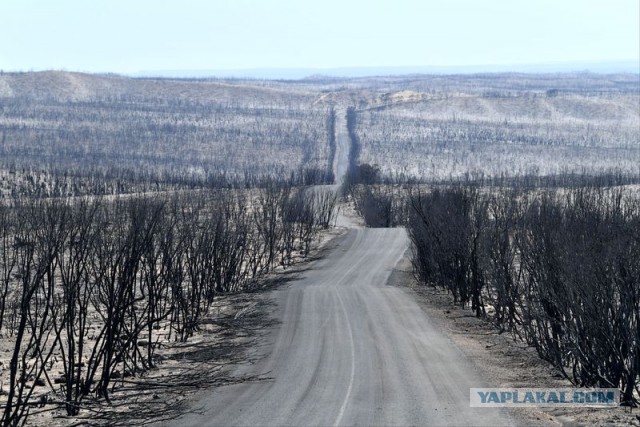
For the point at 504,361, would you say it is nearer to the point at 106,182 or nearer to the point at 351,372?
the point at 351,372

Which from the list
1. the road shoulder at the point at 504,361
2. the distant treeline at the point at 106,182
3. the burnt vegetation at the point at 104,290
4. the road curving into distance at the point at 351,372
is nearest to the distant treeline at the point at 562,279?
the road shoulder at the point at 504,361

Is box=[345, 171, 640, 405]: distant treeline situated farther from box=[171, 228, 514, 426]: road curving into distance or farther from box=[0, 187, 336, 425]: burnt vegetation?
box=[0, 187, 336, 425]: burnt vegetation

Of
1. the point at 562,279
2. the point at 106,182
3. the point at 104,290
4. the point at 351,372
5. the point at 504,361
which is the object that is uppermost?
the point at 562,279

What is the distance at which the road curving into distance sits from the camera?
1986 cm

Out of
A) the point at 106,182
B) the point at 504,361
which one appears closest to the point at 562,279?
the point at 504,361

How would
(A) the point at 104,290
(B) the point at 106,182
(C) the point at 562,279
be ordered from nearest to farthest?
1. (C) the point at 562,279
2. (A) the point at 104,290
3. (B) the point at 106,182

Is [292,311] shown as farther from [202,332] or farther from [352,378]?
[352,378]

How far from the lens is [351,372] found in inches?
980

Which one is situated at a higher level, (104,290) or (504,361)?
(104,290)

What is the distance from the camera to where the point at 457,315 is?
127 feet

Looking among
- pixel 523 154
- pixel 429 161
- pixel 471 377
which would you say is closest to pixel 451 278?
pixel 471 377

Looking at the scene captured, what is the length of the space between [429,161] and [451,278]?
142 meters

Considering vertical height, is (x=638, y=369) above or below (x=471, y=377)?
above

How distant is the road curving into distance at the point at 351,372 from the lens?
19859 millimetres
